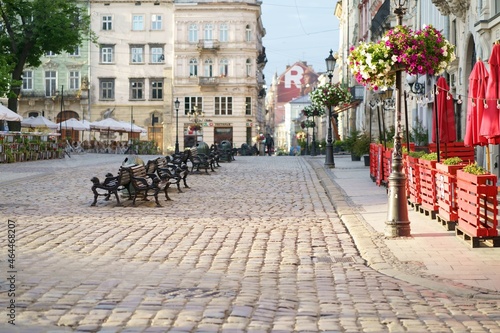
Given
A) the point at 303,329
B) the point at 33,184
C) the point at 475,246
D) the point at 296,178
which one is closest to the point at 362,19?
the point at 296,178

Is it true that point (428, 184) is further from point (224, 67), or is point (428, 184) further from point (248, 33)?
point (248, 33)

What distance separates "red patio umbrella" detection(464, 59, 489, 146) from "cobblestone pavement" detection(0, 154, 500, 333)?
2537mm

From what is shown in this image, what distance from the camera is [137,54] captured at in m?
81.2

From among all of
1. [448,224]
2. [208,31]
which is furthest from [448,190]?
[208,31]

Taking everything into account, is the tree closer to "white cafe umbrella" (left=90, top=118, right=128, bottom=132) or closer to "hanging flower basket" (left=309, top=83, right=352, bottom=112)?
"white cafe umbrella" (left=90, top=118, right=128, bottom=132)

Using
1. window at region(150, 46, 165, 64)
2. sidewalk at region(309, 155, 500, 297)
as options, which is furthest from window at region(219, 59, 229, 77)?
sidewalk at region(309, 155, 500, 297)

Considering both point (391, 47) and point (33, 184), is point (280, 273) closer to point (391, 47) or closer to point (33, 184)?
point (391, 47)

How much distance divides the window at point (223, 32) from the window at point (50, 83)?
581 inches

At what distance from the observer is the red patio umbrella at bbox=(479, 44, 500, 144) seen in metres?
13.2

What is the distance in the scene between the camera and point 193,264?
10.3 m

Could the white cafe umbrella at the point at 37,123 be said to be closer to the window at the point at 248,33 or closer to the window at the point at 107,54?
the window at the point at 107,54

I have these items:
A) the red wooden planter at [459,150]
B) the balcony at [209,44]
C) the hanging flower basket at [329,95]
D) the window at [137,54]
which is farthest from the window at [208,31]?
the red wooden planter at [459,150]

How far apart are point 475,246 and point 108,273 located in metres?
4.43

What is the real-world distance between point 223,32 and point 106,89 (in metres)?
11.2
